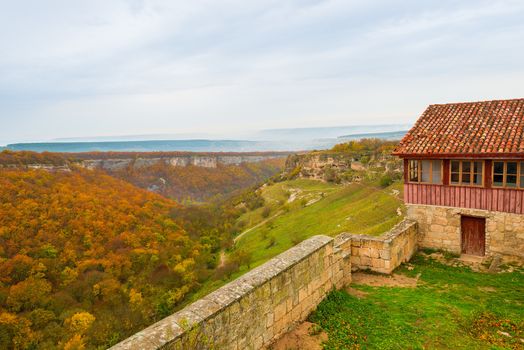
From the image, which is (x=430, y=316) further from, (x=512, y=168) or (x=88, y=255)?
(x=88, y=255)

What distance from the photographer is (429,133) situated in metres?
14.7

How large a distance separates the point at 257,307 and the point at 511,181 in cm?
1160

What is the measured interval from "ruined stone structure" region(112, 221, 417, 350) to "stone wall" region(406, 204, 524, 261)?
6396 millimetres

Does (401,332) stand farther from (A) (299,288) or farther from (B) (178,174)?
(B) (178,174)

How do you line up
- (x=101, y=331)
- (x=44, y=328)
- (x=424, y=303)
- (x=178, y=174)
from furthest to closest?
1. (x=178, y=174)
2. (x=44, y=328)
3. (x=101, y=331)
4. (x=424, y=303)

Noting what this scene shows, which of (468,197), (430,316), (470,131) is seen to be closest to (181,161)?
(470,131)

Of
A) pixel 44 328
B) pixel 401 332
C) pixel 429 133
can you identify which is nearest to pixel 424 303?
pixel 401 332

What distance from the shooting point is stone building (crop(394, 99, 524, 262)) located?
12367 mm

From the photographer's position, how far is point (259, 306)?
6.28 meters

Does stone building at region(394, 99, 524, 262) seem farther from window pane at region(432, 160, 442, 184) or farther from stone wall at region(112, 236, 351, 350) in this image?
stone wall at region(112, 236, 351, 350)

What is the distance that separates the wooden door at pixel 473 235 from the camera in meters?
13.3

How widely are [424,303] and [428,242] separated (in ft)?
20.5

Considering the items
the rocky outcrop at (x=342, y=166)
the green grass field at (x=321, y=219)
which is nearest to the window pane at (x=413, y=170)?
the green grass field at (x=321, y=219)

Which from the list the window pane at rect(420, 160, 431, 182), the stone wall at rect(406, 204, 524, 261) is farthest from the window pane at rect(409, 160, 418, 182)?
the stone wall at rect(406, 204, 524, 261)
